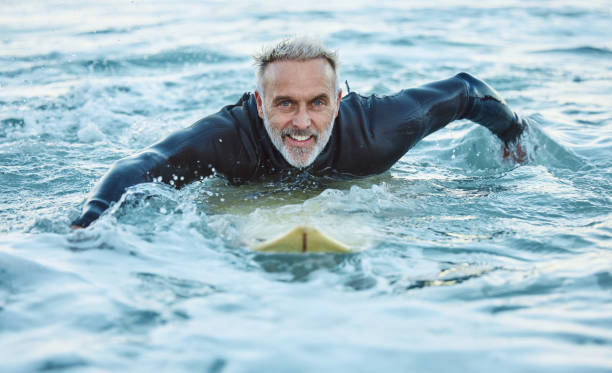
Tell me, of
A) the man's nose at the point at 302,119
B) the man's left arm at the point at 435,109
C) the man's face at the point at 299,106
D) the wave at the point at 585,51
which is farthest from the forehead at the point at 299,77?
the wave at the point at 585,51

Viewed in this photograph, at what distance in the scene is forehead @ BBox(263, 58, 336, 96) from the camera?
12.2 feet

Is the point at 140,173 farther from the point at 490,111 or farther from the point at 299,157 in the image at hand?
the point at 490,111

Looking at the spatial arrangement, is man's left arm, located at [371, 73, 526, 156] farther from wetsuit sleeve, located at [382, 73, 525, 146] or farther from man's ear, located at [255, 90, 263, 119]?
man's ear, located at [255, 90, 263, 119]

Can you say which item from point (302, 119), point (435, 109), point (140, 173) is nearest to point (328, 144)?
point (302, 119)

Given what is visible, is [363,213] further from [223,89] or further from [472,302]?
[223,89]

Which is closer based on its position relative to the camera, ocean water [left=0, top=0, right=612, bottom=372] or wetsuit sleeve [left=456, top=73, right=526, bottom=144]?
ocean water [left=0, top=0, right=612, bottom=372]

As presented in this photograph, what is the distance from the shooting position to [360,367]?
219 centimetres

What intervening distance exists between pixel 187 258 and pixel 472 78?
2.55 meters

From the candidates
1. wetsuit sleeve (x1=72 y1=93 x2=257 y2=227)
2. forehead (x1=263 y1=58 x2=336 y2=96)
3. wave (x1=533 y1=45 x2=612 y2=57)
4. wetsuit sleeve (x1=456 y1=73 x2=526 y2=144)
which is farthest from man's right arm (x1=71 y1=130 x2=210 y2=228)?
wave (x1=533 y1=45 x2=612 y2=57)

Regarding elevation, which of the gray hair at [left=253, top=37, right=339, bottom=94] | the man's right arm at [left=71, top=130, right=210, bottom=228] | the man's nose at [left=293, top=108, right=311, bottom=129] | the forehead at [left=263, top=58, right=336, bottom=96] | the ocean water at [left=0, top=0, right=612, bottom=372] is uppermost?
the gray hair at [left=253, top=37, right=339, bottom=94]

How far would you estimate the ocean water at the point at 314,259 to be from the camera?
2.29 metres

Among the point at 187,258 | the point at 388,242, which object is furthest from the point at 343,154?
the point at 187,258

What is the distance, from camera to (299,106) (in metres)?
3.78

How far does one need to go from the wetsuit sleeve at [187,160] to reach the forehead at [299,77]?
1.22ft
